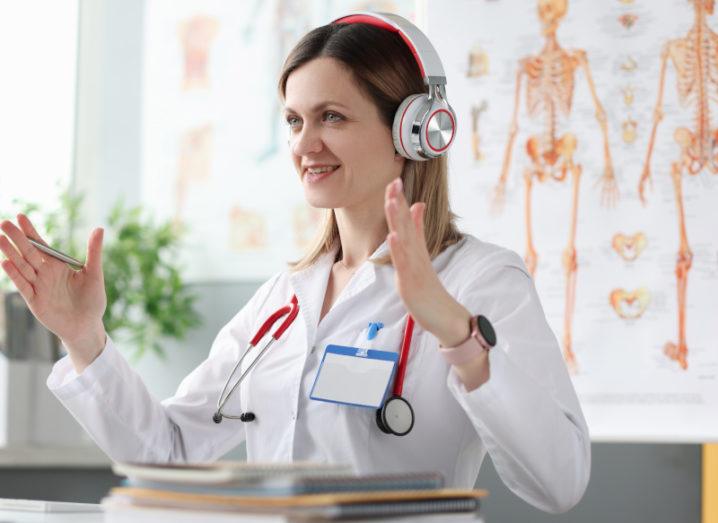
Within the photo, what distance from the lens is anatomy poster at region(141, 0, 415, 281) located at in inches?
141

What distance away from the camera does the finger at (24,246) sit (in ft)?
5.84

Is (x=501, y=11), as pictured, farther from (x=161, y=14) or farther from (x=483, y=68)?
(x=161, y=14)

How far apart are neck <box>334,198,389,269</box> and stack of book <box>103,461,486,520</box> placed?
90 cm

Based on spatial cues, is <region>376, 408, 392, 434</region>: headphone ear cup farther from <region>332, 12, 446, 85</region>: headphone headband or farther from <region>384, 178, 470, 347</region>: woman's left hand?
<region>332, 12, 446, 85</region>: headphone headband

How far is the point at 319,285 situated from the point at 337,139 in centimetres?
31

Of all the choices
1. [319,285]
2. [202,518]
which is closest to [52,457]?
[319,285]

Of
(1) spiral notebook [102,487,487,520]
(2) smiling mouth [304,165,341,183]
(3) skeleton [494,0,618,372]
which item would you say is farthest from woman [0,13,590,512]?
(3) skeleton [494,0,618,372]

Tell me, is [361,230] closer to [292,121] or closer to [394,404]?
[292,121]

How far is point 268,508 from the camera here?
102cm

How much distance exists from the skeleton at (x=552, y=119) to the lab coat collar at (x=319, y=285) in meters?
0.70

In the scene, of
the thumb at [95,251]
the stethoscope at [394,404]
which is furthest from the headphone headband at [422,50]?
the thumb at [95,251]

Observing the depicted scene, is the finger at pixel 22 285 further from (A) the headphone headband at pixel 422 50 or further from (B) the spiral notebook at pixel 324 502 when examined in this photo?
(A) the headphone headband at pixel 422 50

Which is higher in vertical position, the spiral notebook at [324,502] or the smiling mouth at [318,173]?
the smiling mouth at [318,173]

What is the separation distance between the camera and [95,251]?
1.81 metres
